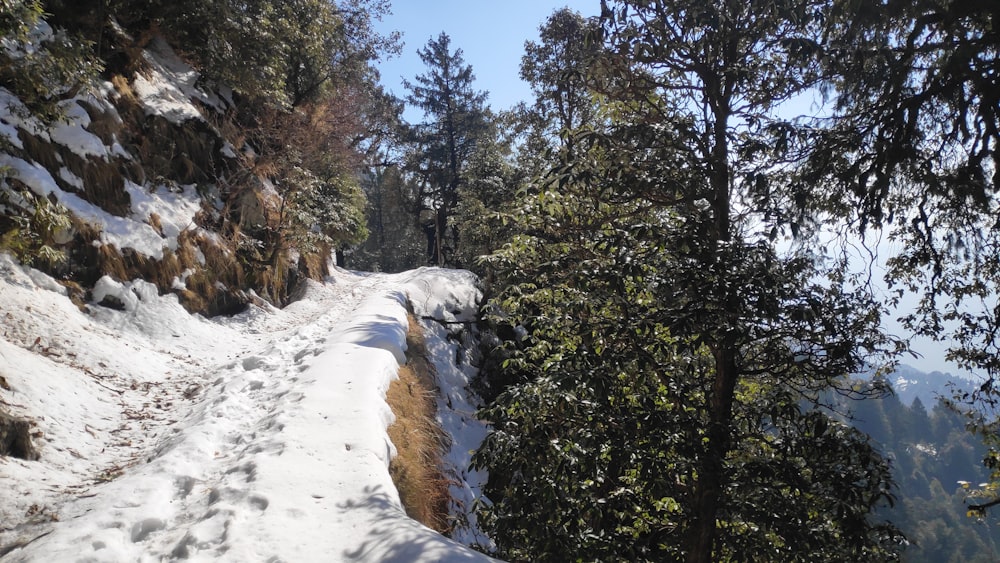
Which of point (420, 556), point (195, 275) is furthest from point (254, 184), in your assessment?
point (420, 556)

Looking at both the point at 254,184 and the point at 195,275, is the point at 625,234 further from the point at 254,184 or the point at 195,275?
the point at 254,184

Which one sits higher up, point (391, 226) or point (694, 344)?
point (391, 226)

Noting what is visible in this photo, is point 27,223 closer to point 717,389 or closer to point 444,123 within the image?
point 717,389

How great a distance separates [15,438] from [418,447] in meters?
4.38

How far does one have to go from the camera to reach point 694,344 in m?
3.99

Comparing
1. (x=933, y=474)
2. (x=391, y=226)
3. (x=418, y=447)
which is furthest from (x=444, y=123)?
(x=933, y=474)

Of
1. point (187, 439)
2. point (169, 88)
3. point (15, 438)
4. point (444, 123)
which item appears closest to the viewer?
point (15, 438)

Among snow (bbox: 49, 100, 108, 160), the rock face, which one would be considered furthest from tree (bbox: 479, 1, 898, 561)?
snow (bbox: 49, 100, 108, 160)

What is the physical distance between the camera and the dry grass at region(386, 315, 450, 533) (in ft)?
20.2

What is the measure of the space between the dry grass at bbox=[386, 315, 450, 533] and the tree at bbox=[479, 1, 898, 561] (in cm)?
152

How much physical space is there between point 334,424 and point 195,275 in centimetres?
678

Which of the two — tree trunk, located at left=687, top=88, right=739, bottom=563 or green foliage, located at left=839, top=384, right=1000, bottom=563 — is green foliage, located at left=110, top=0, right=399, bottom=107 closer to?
tree trunk, located at left=687, top=88, right=739, bottom=563

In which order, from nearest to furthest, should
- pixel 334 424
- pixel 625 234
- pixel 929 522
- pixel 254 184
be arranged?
pixel 625 234
pixel 334 424
pixel 254 184
pixel 929 522

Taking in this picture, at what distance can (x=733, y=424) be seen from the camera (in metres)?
5.15
